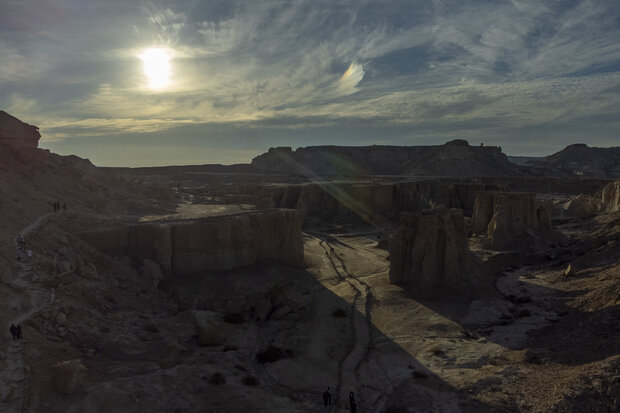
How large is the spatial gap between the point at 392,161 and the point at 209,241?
133 m

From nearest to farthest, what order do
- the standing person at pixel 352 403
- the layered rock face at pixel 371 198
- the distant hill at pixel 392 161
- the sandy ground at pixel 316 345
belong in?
1. the sandy ground at pixel 316 345
2. the standing person at pixel 352 403
3. the layered rock face at pixel 371 198
4. the distant hill at pixel 392 161

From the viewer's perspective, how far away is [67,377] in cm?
1510

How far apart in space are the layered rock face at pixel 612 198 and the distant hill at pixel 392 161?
72321mm

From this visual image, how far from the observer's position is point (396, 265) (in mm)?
34375

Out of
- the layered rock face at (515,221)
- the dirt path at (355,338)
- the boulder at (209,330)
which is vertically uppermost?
the layered rock face at (515,221)

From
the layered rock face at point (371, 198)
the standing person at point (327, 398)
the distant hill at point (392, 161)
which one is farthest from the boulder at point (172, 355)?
the distant hill at point (392, 161)

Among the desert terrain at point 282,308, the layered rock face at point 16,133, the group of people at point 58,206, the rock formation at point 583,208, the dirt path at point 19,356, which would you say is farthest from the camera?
the rock formation at point 583,208

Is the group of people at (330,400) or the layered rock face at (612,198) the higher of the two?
the layered rock face at (612,198)

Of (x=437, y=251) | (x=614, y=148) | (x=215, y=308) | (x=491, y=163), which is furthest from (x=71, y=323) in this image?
(x=614, y=148)

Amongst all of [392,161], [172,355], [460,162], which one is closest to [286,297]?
[172,355]

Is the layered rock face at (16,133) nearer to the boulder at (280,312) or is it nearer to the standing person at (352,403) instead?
the boulder at (280,312)

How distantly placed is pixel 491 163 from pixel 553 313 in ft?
413

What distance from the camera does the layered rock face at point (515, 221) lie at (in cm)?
4647

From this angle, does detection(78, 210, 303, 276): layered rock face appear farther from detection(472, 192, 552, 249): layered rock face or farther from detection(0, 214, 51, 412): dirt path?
detection(472, 192, 552, 249): layered rock face
